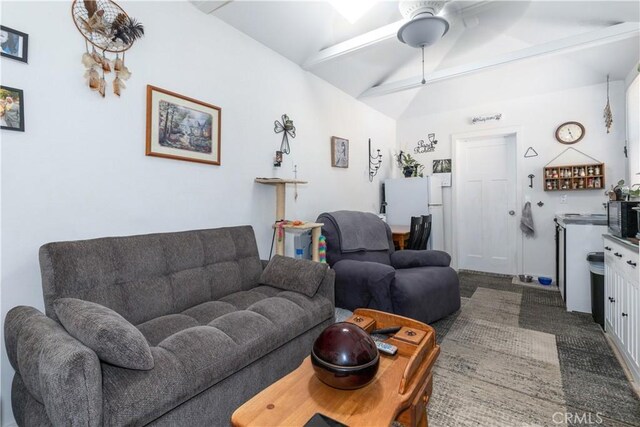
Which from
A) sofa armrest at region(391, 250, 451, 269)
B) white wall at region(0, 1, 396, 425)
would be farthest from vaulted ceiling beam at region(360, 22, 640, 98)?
sofa armrest at region(391, 250, 451, 269)

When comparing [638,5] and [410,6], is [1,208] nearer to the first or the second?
[410,6]

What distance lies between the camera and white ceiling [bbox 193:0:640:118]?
2611 millimetres

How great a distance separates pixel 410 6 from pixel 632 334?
273 centimetres

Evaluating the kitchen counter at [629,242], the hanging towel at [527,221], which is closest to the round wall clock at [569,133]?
the hanging towel at [527,221]

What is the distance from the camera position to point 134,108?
1992mm

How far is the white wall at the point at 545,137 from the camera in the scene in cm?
370

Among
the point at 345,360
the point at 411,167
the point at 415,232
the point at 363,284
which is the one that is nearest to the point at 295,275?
the point at 363,284

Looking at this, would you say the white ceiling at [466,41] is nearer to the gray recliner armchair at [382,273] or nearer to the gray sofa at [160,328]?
the gray recliner armchair at [382,273]

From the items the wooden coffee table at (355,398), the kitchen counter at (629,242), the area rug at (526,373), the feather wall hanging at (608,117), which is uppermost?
the feather wall hanging at (608,117)

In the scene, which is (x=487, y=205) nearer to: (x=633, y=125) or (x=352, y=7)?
(x=633, y=125)

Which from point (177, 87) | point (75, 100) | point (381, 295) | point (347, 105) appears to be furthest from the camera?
point (347, 105)

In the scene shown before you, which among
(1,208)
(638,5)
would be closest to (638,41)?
(638,5)

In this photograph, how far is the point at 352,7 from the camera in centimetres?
269

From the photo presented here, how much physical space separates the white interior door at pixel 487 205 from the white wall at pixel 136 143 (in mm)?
2714
